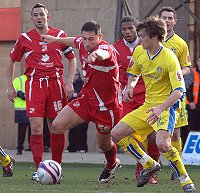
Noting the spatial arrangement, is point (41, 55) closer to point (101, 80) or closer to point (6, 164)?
point (101, 80)

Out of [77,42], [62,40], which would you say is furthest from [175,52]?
[62,40]

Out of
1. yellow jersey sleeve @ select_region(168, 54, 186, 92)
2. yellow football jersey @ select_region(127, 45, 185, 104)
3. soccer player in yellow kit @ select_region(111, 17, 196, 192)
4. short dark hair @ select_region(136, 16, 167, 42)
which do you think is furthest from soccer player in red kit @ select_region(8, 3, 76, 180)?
yellow jersey sleeve @ select_region(168, 54, 186, 92)

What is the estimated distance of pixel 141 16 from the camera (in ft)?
66.5

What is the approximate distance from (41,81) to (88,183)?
159cm

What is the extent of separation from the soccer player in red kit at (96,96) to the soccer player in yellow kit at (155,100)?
43cm

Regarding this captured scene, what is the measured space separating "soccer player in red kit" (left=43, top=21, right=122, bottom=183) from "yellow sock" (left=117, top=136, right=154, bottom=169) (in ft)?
2.42

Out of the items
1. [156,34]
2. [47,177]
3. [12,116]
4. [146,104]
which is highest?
[156,34]

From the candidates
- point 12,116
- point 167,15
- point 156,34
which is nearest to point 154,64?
point 156,34

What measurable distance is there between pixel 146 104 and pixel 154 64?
1.64 ft

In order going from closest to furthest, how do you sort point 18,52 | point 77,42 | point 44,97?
point 77,42 → point 44,97 → point 18,52

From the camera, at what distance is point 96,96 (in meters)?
11.8

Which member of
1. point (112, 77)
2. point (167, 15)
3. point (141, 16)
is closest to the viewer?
point (112, 77)

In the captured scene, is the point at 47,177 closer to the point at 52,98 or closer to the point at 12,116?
the point at 52,98

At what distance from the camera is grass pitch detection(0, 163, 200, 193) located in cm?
1075
